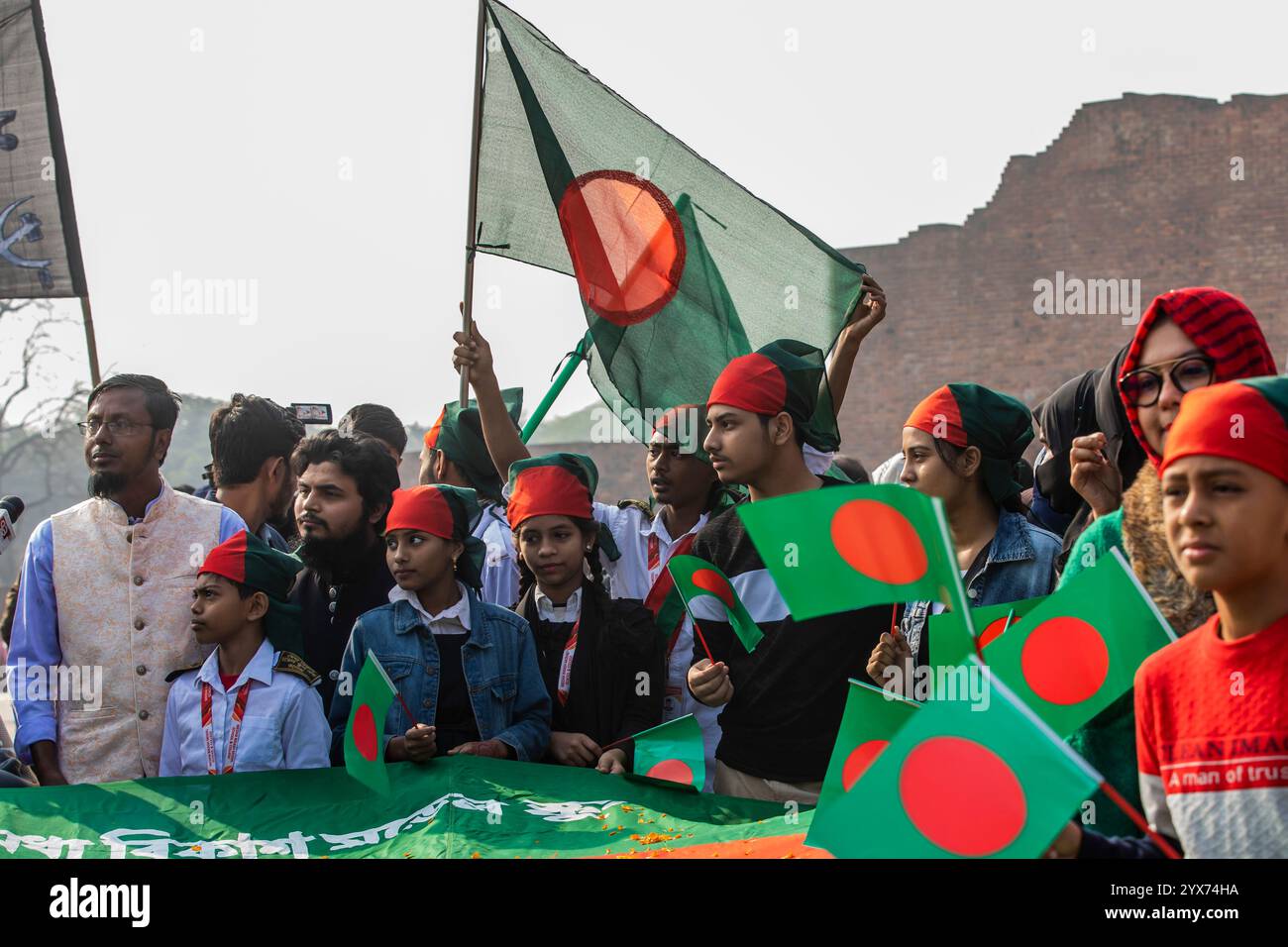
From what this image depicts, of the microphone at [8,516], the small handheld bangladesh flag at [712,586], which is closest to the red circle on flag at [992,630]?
the small handheld bangladesh flag at [712,586]

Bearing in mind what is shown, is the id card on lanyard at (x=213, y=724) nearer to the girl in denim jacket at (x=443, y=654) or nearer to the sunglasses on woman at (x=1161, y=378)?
the girl in denim jacket at (x=443, y=654)

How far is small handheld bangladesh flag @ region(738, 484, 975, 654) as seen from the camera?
2.22 m

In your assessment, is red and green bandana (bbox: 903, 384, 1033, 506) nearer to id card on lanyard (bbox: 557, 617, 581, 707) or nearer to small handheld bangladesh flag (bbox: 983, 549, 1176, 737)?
id card on lanyard (bbox: 557, 617, 581, 707)

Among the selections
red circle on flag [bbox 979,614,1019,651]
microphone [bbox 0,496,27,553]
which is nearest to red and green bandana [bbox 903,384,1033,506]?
red circle on flag [bbox 979,614,1019,651]

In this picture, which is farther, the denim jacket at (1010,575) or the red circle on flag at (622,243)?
the red circle on flag at (622,243)

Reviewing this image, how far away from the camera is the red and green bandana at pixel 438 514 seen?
13.7ft

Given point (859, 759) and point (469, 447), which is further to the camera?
point (469, 447)

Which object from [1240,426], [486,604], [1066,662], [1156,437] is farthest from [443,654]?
[1240,426]

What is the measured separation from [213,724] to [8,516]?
41.0 inches

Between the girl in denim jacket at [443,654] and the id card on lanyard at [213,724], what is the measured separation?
0.32m

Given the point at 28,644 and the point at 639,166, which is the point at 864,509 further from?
the point at 639,166

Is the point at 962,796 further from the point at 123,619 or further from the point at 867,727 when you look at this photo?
the point at 123,619

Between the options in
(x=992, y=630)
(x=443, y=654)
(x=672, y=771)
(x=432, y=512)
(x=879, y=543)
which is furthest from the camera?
(x=432, y=512)

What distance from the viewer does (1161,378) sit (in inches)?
94.7
